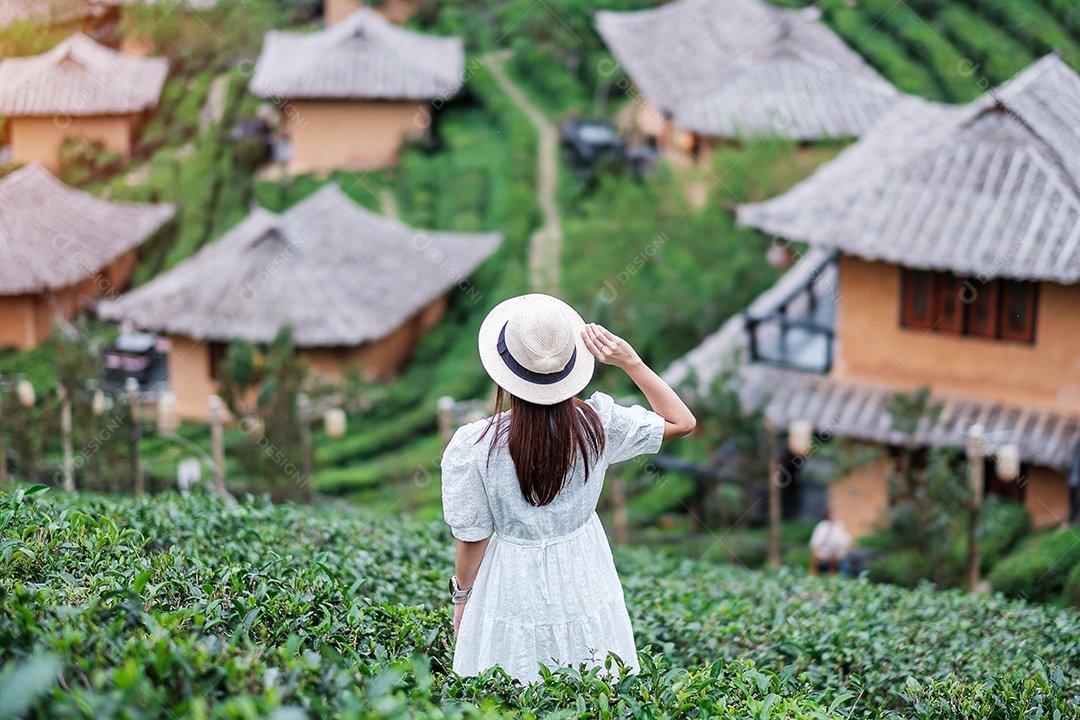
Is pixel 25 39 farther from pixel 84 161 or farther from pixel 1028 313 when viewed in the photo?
pixel 1028 313

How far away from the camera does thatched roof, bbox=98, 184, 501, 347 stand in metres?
19.0

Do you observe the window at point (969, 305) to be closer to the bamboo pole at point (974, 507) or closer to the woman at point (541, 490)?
the bamboo pole at point (974, 507)

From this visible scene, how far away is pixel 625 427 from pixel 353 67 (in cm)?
2450

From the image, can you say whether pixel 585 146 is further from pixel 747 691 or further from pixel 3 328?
pixel 747 691

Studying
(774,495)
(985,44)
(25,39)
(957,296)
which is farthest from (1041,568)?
(25,39)

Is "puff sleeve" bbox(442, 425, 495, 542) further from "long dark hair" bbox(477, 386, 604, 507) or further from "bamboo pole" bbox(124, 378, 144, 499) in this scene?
"bamboo pole" bbox(124, 378, 144, 499)

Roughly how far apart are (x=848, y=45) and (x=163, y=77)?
14306 mm

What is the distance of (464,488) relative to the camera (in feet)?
11.0

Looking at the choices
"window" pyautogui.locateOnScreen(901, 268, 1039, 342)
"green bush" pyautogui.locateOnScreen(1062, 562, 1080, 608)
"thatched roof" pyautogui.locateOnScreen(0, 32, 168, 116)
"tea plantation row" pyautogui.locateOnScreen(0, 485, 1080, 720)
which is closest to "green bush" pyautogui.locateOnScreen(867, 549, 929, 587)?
"green bush" pyautogui.locateOnScreen(1062, 562, 1080, 608)

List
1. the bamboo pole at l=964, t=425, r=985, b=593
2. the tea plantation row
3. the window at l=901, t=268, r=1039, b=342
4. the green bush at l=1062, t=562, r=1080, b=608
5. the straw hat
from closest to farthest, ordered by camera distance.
→ the tea plantation row
the straw hat
the green bush at l=1062, t=562, r=1080, b=608
the bamboo pole at l=964, t=425, r=985, b=593
the window at l=901, t=268, r=1039, b=342

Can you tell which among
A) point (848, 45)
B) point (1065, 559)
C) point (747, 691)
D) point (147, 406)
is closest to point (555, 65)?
point (848, 45)

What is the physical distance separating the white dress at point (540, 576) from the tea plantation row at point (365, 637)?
140 millimetres

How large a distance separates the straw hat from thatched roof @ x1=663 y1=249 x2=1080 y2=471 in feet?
27.8

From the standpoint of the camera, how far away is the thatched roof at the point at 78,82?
20734mm
